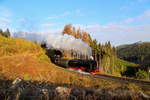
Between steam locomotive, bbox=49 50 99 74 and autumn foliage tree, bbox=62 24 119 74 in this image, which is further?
autumn foliage tree, bbox=62 24 119 74

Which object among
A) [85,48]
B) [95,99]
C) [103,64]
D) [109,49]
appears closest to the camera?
[95,99]

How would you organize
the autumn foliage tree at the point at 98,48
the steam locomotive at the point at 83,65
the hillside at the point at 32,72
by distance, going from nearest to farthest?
1. the hillside at the point at 32,72
2. the steam locomotive at the point at 83,65
3. the autumn foliage tree at the point at 98,48

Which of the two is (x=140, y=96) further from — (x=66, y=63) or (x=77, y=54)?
(x=77, y=54)

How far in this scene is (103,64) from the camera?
64.2 meters

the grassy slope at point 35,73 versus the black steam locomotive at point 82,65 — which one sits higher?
the grassy slope at point 35,73

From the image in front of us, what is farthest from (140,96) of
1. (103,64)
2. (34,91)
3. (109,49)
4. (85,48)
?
(109,49)

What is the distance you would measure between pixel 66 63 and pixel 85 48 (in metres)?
15.9

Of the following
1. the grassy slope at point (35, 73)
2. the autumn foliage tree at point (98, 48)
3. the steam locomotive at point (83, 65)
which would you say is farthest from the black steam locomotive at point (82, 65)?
the autumn foliage tree at point (98, 48)

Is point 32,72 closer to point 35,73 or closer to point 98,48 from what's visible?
point 35,73

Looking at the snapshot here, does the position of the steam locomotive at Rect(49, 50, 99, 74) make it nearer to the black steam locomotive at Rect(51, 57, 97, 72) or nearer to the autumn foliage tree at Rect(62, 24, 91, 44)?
the black steam locomotive at Rect(51, 57, 97, 72)

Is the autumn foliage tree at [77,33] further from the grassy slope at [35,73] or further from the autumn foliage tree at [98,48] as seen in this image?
the grassy slope at [35,73]

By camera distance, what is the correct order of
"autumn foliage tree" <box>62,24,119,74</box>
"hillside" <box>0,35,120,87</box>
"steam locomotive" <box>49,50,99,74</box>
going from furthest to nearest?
"autumn foliage tree" <box>62,24,119,74</box> < "steam locomotive" <box>49,50,99,74</box> < "hillside" <box>0,35,120,87</box>

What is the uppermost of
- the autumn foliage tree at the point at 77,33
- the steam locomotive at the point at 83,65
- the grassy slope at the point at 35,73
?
the autumn foliage tree at the point at 77,33

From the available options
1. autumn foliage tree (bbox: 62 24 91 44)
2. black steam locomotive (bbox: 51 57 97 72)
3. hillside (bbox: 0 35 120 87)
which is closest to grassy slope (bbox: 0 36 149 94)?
hillside (bbox: 0 35 120 87)
